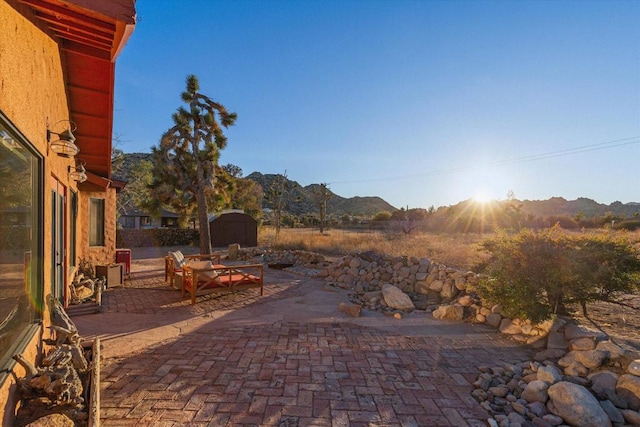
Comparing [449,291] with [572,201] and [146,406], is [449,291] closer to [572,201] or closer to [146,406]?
[146,406]

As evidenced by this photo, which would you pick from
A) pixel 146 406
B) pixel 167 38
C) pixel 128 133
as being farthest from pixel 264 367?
pixel 128 133

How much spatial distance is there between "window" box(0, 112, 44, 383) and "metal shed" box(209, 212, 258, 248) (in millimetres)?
16468

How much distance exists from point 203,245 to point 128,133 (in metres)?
7.86

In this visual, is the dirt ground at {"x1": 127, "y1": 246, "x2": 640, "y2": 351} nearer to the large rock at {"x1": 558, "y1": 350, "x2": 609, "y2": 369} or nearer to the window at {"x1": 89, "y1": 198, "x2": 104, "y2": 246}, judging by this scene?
the large rock at {"x1": 558, "y1": 350, "x2": 609, "y2": 369}

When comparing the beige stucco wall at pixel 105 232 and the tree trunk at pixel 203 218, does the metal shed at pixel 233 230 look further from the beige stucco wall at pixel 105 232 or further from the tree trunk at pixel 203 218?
the beige stucco wall at pixel 105 232

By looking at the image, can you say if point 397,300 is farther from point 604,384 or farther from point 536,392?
point 604,384

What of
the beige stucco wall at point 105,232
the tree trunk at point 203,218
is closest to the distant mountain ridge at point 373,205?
the tree trunk at point 203,218

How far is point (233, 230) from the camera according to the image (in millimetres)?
19484

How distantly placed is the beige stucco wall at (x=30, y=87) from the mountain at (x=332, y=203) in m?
50.2

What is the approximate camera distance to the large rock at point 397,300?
6120 millimetres

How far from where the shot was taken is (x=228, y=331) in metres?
4.76

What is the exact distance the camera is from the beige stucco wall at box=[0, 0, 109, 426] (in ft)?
6.83

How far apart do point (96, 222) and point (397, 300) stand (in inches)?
332

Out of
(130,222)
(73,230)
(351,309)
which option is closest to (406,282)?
(351,309)
